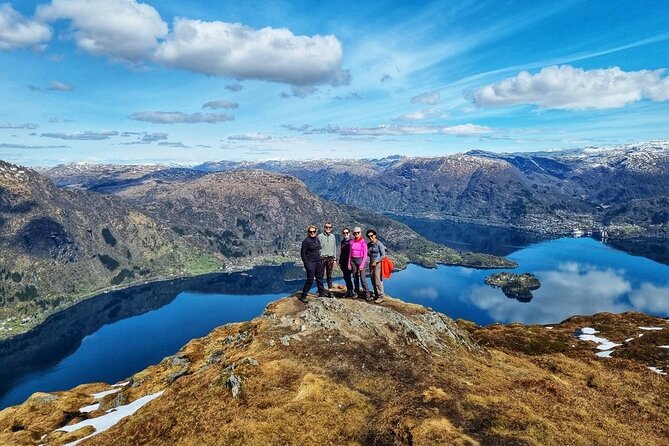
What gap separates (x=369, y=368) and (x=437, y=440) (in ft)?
32.1

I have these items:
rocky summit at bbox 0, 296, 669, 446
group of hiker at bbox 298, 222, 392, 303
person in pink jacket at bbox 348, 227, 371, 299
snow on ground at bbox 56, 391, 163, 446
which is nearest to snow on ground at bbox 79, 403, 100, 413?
rocky summit at bbox 0, 296, 669, 446

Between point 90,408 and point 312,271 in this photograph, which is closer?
point 90,408

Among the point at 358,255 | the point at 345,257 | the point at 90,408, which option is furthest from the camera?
the point at 345,257

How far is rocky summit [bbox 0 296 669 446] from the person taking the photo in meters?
24.1

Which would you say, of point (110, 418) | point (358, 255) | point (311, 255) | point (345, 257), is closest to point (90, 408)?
point (110, 418)

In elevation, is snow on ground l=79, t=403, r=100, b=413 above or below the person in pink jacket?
below

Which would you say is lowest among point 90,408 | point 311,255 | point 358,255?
point 90,408

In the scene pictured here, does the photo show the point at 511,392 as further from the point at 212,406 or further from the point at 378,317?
the point at 212,406

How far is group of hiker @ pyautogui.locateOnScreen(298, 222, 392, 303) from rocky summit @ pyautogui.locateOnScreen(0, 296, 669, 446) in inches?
94.2

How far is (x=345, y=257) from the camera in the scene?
42.9m

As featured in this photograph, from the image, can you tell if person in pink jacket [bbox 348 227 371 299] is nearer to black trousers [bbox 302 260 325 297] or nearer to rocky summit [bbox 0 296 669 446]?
black trousers [bbox 302 260 325 297]

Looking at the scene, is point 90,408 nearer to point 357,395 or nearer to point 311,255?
point 311,255

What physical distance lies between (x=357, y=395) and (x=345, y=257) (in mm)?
16776

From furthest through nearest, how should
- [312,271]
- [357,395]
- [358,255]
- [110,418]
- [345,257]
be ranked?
[345,257] → [358,255] → [312,271] → [110,418] → [357,395]
